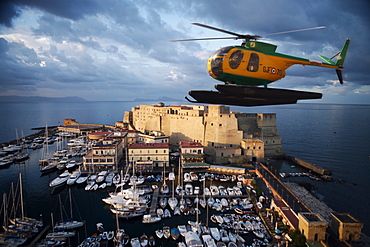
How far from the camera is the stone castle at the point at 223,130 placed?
26.6 meters

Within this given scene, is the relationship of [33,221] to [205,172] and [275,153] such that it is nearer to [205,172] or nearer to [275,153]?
[205,172]

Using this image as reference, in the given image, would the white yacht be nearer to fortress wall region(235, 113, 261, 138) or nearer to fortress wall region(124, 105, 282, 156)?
fortress wall region(124, 105, 282, 156)

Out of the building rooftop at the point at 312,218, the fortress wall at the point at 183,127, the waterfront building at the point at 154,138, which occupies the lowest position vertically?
the building rooftop at the point at 312,218

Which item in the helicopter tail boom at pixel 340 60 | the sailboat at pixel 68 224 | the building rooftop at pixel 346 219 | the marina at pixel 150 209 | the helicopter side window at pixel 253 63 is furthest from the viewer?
the sailboat at pixel 68 224

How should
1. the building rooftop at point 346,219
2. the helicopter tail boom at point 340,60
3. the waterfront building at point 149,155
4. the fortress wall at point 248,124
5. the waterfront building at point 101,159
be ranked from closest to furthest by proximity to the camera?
the helicopter tail boom at point 340,60 → the building rooftop at point 346,219 → the waterfront building at point 101,159 → the waterfront building at point 149,155 → the fortress wall at point 248,124

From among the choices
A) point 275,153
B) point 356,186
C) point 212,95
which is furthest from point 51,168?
point 356,186

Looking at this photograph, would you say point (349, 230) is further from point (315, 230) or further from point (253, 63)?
point (253, 63)

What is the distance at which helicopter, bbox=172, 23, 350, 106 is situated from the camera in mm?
5988

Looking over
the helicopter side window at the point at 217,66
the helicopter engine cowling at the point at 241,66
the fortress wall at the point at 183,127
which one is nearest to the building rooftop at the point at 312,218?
the helicopter engine cowling at the point at 241,66

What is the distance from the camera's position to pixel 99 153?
23.5m

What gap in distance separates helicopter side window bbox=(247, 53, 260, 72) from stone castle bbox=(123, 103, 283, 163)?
A: 2065cm

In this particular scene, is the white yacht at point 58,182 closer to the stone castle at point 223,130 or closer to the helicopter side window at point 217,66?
the stone castle at point 223,130

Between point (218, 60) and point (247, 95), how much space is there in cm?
136

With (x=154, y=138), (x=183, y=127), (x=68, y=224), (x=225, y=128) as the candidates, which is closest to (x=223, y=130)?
(x=225, y=128)
